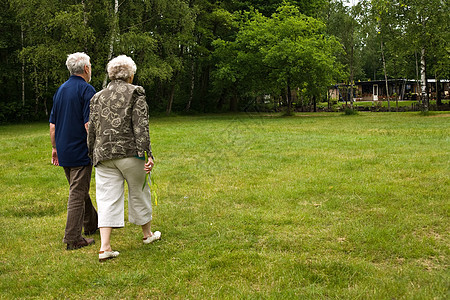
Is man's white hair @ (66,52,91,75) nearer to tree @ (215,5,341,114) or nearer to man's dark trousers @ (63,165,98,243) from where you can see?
man's dark trousers @ (63,165,98,243)

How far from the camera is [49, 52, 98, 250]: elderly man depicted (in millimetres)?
4355

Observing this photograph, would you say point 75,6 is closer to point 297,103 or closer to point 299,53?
point 299,53

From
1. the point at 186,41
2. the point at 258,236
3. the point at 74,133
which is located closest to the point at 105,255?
the point at 74,133

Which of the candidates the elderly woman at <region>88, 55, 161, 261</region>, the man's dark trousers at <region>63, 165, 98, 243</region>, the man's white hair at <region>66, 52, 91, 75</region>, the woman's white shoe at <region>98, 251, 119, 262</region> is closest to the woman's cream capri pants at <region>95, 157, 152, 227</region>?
the elderly woman at <region>88, 55, 161, 261</region>

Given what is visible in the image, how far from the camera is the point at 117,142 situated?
4.01 m

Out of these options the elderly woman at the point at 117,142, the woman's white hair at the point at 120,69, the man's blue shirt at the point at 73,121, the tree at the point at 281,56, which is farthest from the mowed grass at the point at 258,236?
the tree at the point at 281,56

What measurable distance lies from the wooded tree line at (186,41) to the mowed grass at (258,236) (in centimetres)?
1418

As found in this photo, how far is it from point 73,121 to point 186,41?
28.6 m

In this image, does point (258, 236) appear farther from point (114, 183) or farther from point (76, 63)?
point (76, 63)

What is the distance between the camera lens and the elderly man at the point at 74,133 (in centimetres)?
436

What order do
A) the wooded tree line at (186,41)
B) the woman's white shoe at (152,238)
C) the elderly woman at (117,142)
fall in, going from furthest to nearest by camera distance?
the wooded tree line at (186,41) < the woman's white shoe at (152,238) < the elderly woman at (117,142)

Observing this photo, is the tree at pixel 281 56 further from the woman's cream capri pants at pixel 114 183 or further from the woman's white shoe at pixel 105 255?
the woman's white shoe at pixel 105 255

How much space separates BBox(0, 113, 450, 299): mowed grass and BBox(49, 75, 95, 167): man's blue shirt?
3.38 ft

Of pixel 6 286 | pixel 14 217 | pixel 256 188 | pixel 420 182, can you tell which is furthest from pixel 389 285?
pixel 14 217
